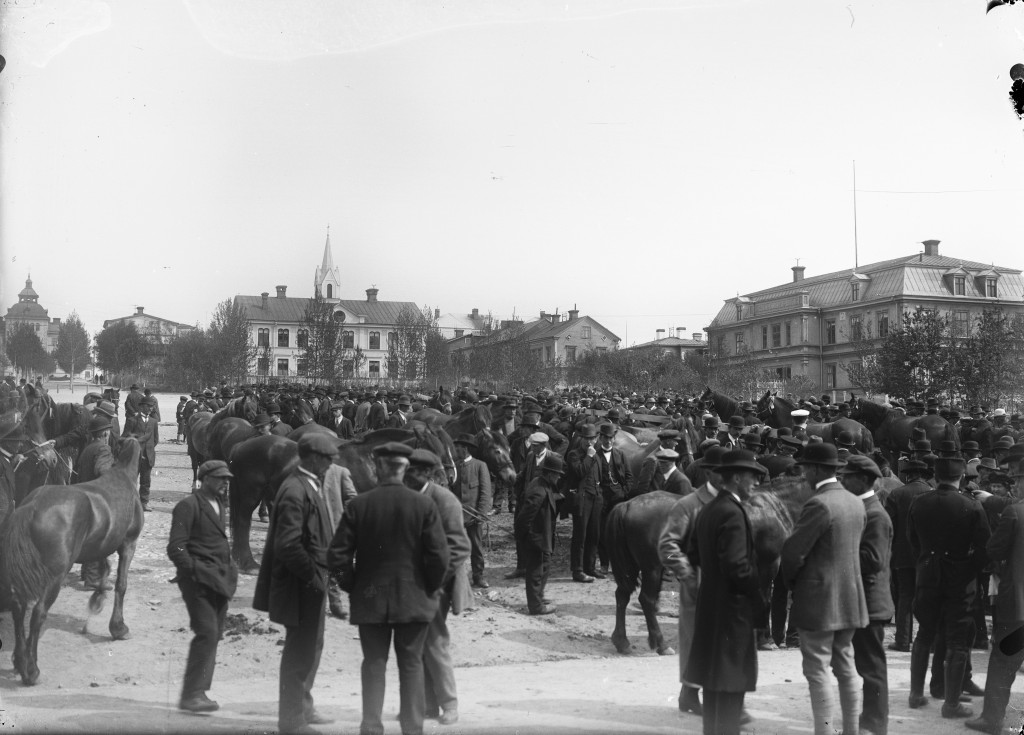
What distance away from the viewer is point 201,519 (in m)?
6.65

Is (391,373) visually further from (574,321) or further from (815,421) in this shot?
(815,421)

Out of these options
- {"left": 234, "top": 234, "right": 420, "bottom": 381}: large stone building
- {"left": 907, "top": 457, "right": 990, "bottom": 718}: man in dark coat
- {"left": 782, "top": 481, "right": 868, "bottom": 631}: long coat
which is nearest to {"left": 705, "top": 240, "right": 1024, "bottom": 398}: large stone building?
{"left": 234, "top": 234, "right": 420, "bottom": 381}: large stone building

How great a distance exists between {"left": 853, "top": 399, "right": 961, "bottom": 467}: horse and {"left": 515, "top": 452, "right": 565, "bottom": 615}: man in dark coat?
20.9 feet

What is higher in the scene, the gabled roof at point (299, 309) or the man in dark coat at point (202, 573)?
the gabled roof at point (299, 309)

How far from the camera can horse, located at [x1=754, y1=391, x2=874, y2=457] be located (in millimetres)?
12442

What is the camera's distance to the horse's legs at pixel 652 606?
856 cm

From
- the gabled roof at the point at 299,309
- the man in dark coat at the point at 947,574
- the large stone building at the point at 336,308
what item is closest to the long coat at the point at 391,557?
the man in dark coat at the point at 947,574

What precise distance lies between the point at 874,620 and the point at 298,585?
12.7ft

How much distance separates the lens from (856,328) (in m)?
60.2

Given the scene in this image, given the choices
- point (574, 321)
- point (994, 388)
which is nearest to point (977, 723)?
point (994, 388)

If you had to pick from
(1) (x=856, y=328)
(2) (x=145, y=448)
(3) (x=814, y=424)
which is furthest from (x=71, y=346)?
(1) (x=856, y=328)

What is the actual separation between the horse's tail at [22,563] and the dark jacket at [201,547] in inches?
52.5

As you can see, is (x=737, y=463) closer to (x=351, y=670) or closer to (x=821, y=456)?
(x=821, y=456)

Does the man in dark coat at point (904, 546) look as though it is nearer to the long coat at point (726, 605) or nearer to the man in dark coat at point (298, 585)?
the long coat at point (726, 605)
